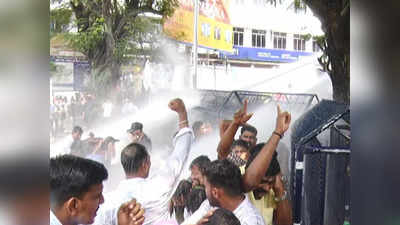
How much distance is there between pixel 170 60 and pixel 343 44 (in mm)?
1322

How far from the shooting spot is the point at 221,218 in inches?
167

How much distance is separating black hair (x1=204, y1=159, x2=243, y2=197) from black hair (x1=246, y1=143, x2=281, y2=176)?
12 centimetres

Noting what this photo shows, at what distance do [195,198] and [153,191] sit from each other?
0.31m

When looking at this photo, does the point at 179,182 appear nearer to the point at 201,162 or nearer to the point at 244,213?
the point at 201,162

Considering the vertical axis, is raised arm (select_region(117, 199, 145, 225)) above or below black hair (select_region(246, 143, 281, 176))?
below

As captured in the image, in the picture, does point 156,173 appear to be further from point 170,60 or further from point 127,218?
point 170,60

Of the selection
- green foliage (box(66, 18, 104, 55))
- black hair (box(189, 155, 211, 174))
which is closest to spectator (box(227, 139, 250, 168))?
black hair (box(189, 155, 211, 174))

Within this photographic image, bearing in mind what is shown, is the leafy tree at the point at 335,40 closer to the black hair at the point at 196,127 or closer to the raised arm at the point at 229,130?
the raised arm at the point at 229,130

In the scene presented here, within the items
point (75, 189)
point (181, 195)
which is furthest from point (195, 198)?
point (75, 189)

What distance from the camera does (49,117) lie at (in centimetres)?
407

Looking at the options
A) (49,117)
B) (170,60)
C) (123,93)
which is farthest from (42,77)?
(170,60)

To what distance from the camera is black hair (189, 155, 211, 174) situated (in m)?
4.24

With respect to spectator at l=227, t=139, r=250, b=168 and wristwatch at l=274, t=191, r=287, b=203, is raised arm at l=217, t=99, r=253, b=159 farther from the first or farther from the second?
wristwatch at l=274, t=191, r=287, b=203

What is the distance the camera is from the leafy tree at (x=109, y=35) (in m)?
4.10
